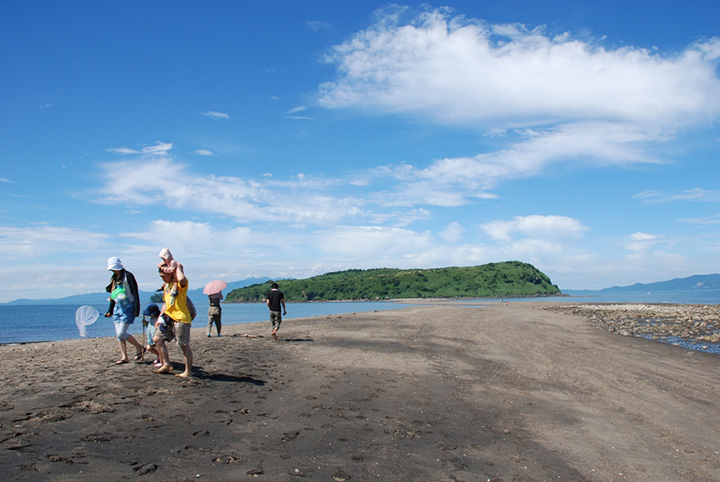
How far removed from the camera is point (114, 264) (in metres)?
11.3

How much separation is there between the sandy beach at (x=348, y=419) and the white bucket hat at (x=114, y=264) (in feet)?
8.04

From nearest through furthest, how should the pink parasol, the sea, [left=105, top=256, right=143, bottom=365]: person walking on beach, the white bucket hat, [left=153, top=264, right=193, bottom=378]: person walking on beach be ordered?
[left=153, top=264, right=193, bottom=378]: person walking on beach, [left=105, top=256, right=143, bottom=365]: person walking on beach, the white bucket hat, the pink parasol, the sea

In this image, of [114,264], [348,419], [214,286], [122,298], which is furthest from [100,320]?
[348,419]

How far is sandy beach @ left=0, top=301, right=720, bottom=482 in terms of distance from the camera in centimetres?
624

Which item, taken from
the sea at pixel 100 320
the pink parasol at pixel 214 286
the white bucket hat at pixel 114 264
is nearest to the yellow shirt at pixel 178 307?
the white bucket hat at pixel 114 264

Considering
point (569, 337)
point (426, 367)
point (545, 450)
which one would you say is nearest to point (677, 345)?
point (569, 337)

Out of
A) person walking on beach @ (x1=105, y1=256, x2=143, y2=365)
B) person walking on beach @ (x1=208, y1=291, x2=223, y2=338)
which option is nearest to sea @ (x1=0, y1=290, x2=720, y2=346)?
person walking on beach @ (x1=208, y1=291, x2=223, y2=338)

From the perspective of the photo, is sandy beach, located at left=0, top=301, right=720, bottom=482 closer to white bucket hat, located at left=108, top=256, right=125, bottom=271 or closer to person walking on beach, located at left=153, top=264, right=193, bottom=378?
person walking on beach, located at left=153, top=264, right=193, bottom=378

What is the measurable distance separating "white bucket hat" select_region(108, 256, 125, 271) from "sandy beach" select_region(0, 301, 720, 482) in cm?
245

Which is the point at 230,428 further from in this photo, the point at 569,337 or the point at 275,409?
the point at 569,337

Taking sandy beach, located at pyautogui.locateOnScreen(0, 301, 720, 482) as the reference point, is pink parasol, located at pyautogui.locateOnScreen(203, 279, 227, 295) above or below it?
above

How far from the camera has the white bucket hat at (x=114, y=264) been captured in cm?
1123

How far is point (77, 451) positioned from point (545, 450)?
7.31 metres

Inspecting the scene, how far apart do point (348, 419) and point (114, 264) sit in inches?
280
